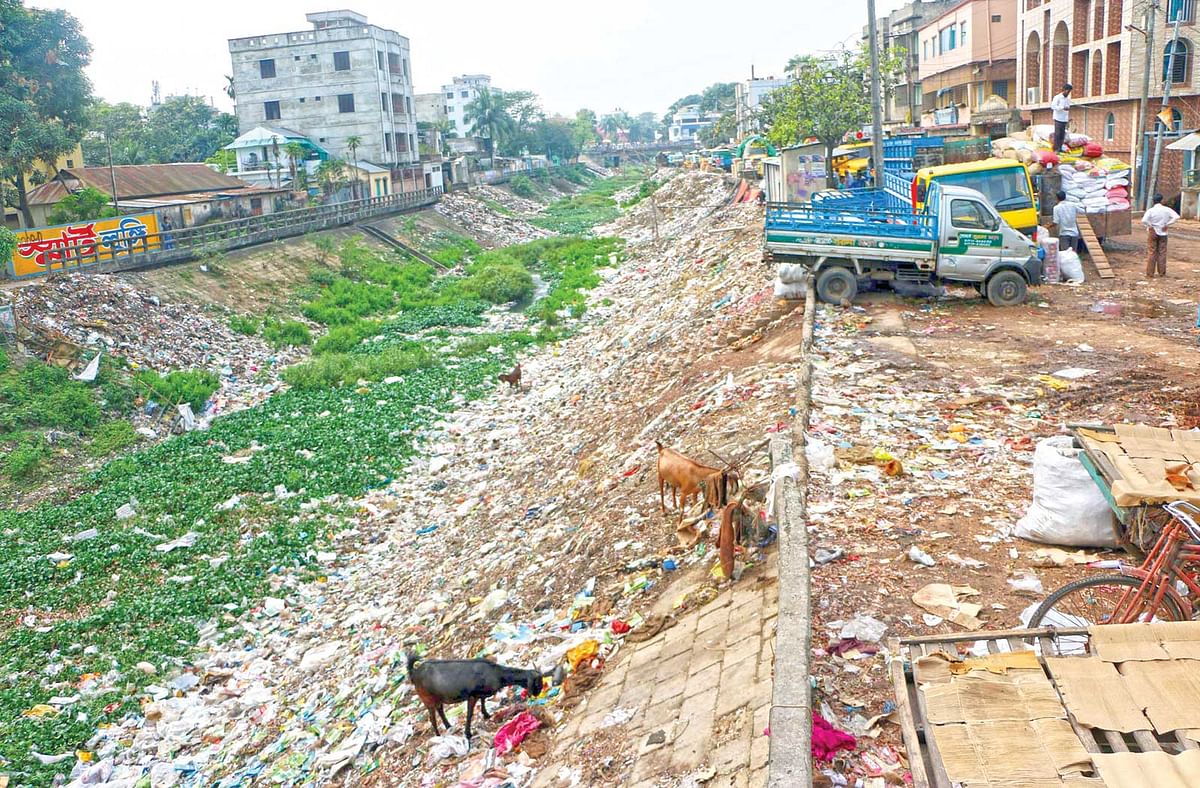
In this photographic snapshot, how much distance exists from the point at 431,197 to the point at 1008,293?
38312 millimetres

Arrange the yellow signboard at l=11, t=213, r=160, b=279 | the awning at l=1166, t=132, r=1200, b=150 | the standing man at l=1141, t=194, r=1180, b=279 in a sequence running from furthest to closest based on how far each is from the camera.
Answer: the awning at l=1166, t=132, r=1200, b=150 < the yellow signboard at l=11, t=213, r=160, b=279 < the standing man at l=1141, t=194, r=1180, b=279

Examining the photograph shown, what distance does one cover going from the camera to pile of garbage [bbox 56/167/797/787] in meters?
6.81

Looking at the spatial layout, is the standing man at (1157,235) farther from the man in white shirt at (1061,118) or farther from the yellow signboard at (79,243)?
the yellow signboard at (79,243)

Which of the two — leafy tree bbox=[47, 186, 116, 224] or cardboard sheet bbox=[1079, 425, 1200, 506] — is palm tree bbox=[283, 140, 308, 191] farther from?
cardboard sheet bbox=[1079, 425, 1200, 506]

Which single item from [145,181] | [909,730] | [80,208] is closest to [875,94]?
[909,730]

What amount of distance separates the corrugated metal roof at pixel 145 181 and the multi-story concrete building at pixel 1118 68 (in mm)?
32781

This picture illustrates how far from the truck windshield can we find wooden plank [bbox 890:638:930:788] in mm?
13798

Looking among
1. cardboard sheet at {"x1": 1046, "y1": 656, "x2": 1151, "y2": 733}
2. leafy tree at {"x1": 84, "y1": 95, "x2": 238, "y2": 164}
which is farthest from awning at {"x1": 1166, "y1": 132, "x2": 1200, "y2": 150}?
leafy tree at {"x1": 84, "y1": 95, "x2": 238, "y2": 164}

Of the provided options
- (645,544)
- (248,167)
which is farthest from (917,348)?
(248,167)

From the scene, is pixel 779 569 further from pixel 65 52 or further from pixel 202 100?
pixel 202 100

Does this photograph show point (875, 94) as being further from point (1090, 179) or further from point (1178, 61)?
point (1178, 61)

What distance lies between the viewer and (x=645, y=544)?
8.13 meters

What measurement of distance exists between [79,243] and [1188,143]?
27443mm

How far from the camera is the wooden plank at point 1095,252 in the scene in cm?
1723
